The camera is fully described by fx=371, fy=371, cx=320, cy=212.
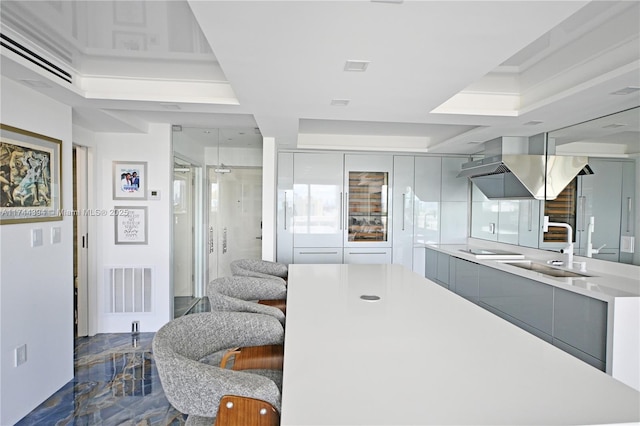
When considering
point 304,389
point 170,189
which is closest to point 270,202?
point 170,189

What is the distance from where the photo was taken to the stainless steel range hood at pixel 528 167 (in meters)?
3.50

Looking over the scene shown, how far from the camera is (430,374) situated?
1.19 m

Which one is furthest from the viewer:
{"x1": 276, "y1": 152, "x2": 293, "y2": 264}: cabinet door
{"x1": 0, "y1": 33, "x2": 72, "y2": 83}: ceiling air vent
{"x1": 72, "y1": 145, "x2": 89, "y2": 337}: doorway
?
{"x1": 276, "y1": 152, "x2": 293, "y2": 264}: cabinet door

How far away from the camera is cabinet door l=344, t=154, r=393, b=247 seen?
512cm

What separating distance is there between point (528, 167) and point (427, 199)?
158cm

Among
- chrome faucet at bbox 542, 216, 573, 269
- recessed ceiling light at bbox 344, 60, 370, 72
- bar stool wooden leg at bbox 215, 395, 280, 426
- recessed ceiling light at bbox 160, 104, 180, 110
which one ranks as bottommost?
bar stool wooden leg at bbox 215, 395, 280, 426

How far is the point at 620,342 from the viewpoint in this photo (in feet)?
7.80

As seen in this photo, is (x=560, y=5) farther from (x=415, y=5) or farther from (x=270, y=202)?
(x=270, y=202)

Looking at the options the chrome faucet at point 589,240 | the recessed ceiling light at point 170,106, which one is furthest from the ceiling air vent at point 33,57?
the chrome faucet at point 589,240

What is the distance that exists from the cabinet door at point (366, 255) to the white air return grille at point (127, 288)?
2.52 m

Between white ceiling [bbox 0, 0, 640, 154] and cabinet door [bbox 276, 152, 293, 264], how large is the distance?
1.31 meters

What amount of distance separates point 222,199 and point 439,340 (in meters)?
3.45

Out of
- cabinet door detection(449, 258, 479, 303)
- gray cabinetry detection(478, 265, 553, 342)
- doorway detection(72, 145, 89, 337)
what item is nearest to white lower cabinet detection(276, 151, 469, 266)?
cabinet door detection(449, 258, 479, 303)

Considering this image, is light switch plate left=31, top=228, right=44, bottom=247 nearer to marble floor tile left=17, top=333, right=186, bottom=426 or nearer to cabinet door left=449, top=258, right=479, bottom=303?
marble floor tile left=17, top=333, right=186, bottom=426
